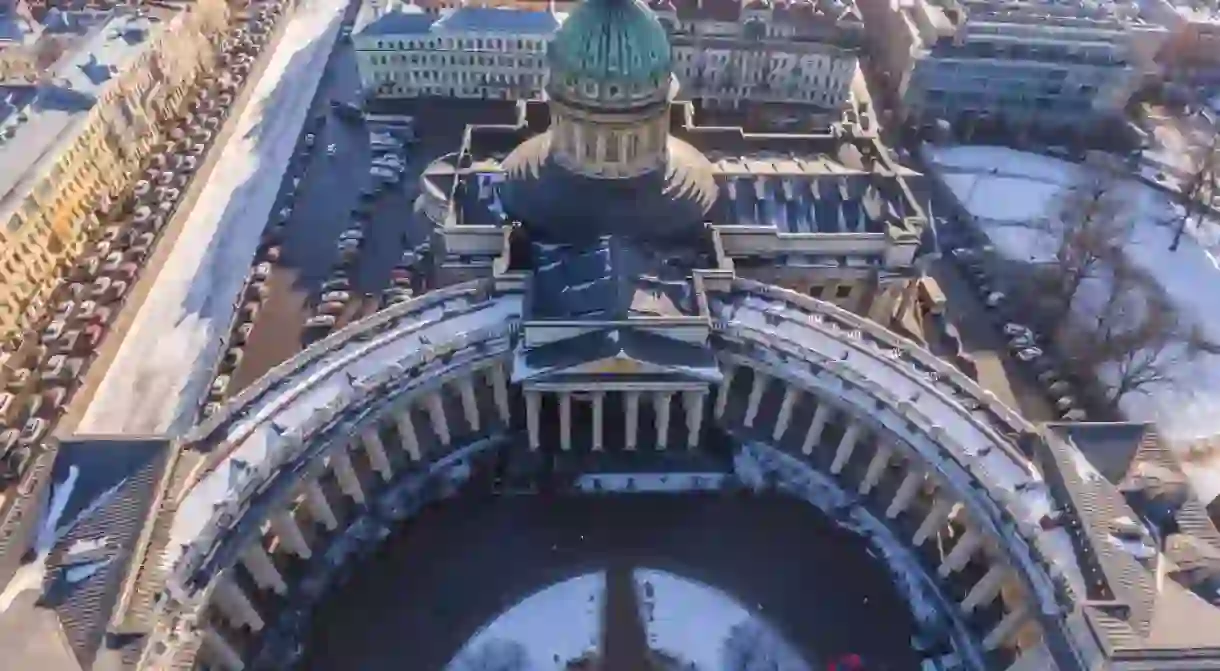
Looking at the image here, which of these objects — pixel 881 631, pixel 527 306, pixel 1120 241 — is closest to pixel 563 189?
pixel 527 306

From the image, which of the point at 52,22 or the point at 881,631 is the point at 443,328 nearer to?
the point at 881,631

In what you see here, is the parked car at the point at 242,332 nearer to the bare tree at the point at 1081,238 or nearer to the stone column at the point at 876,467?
the stone column at the point at 876,467

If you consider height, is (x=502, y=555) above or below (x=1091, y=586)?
below

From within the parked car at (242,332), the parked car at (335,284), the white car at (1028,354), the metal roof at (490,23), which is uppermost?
the metal roof at (490,23)

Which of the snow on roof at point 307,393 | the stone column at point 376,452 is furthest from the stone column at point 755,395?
the stone column at point 376,452

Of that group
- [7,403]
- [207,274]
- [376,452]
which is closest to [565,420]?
[376,452]

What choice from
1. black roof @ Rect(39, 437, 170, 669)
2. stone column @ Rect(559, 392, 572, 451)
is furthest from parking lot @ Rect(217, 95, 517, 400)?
stone column @ Rect(559, 392, 572, 451)

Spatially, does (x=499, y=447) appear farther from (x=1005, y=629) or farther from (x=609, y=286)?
(x=1005, y=629)
